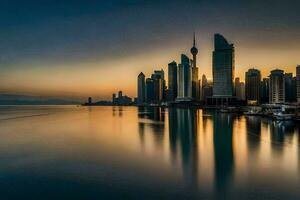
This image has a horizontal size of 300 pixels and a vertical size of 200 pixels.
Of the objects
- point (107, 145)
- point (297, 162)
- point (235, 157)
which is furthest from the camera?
point (107, 145)

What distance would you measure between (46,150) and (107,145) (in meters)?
7.57

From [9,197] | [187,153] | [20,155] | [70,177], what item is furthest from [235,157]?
[20,155]

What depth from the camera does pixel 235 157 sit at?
26469 millimetres

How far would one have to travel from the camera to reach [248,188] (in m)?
16.8

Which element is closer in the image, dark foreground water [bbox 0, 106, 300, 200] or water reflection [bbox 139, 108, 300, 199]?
dark foreground water [bbox 0, 106, 300, 200]

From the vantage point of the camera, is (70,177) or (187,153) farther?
(187,153)

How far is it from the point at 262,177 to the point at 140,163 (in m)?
10.1

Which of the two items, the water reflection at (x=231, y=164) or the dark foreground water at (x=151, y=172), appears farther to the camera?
the water reflection at (x=231, y=164)

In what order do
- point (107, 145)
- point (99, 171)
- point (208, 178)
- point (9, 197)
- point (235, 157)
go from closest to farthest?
point (9, 197), point (208, 178), point (99, 171), point (235, 157), point (107, 145)

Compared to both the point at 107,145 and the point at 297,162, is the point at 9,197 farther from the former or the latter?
the point at 297,162

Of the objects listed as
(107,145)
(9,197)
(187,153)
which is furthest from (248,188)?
(107,145)

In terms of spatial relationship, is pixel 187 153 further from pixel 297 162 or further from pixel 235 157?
pixel 297 162

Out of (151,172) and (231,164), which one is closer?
(151,172)

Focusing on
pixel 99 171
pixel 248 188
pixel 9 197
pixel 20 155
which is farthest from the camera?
pixel 20 155
